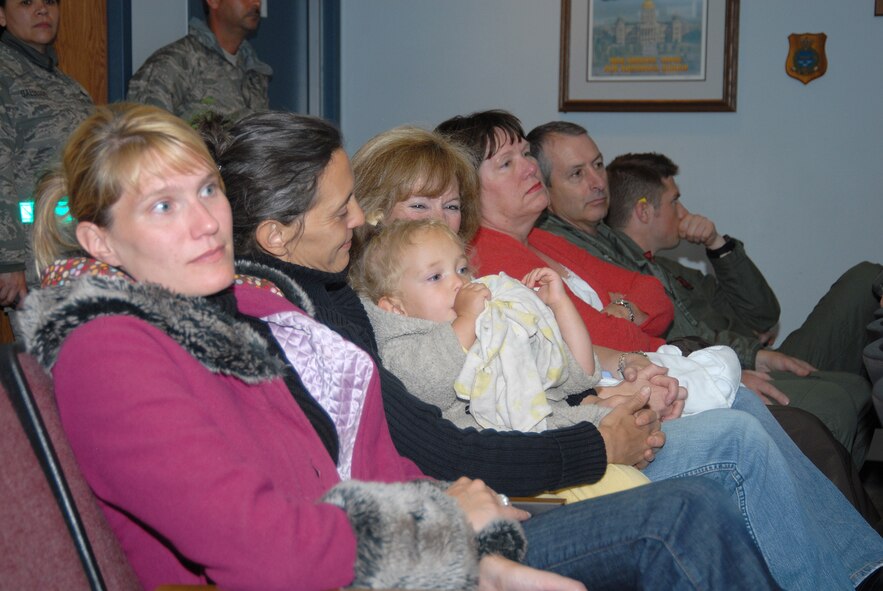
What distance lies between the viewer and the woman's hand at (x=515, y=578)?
1296 millimetres

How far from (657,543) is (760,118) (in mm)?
3737

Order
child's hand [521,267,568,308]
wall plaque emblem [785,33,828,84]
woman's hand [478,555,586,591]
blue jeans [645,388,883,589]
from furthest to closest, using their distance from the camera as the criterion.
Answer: wall plaque emblem [785,33,828,84], child's hand [521,267,568,308], blue jeans [645,388,883,589], woman's hand [478,555,586,591]

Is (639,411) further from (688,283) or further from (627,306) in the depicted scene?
(688,283)

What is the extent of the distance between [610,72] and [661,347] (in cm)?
253

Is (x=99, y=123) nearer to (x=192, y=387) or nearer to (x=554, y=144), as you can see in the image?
(x=192, y=387)

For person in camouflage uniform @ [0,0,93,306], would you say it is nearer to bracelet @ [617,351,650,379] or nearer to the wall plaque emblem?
bracelet @ [617,351,650,379]

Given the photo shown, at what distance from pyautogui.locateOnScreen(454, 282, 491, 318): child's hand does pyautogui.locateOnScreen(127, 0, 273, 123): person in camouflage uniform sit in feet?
5.37

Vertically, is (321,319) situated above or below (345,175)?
below

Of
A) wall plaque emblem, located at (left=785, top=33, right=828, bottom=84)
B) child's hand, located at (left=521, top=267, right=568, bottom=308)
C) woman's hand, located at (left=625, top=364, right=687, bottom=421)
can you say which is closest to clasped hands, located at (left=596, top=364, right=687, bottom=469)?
woman's hand, located at (left=625, top=364, right=687, bottom=421)

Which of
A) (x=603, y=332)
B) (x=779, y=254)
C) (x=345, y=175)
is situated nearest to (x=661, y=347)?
(x=603, y=332)

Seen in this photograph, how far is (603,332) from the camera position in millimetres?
2520

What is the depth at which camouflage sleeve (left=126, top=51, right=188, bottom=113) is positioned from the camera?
3.32 meters

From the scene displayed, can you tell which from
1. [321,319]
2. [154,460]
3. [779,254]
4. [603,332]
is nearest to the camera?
[154,460]

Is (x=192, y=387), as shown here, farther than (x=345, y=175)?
No
